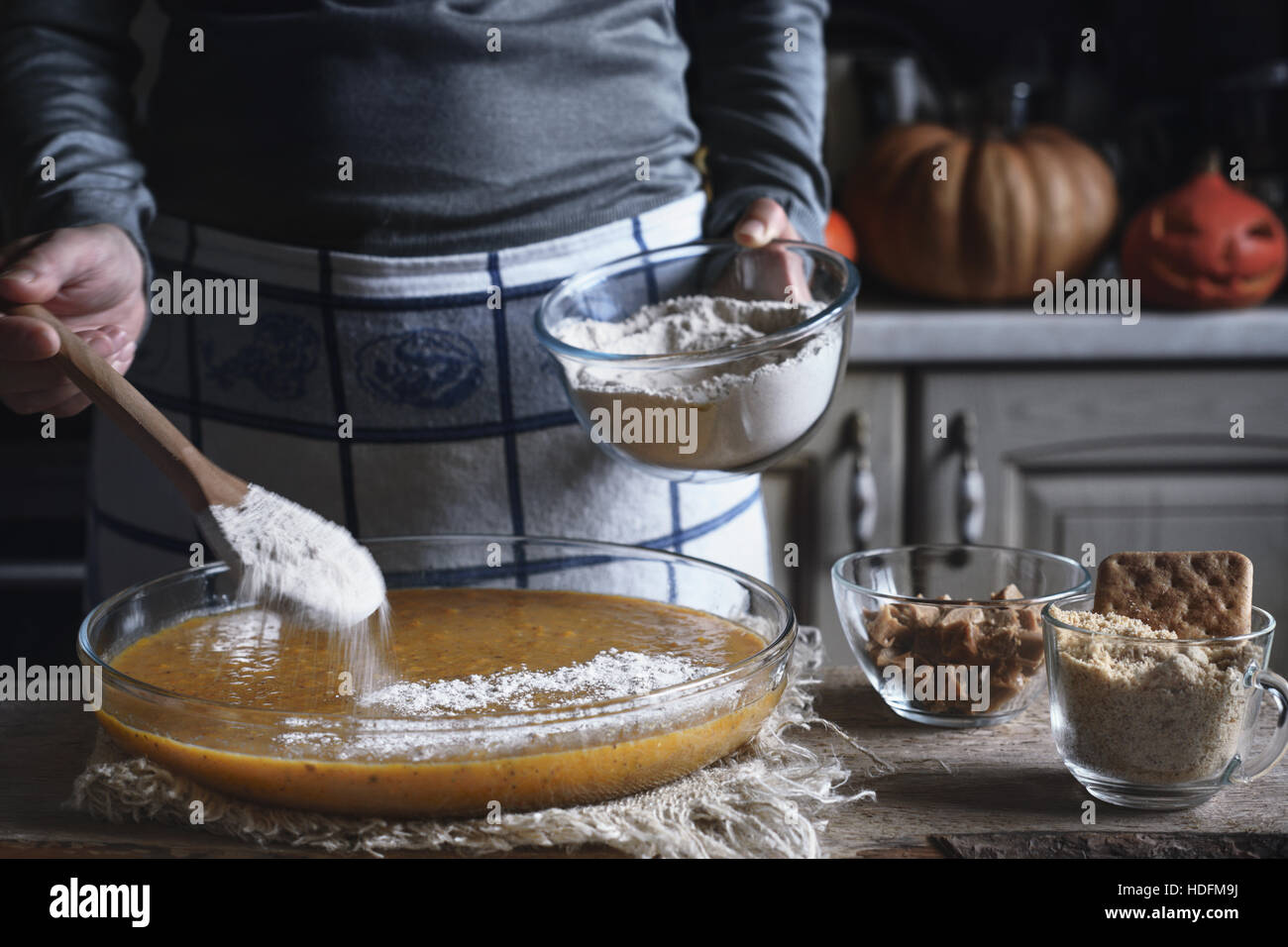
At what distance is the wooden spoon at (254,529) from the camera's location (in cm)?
73

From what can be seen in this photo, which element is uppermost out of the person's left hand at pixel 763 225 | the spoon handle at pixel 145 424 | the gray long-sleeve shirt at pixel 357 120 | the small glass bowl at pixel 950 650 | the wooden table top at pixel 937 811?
the gray long-sleeve shirt at pixel 357 120

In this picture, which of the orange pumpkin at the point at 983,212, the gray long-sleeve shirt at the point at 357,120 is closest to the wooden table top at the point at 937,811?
the gray long-sleeve shirt at the point at 357,120

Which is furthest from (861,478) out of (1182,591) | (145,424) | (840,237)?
(145,424)

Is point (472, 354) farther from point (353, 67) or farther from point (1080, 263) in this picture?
point (1080, 263)

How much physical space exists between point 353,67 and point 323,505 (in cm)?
35

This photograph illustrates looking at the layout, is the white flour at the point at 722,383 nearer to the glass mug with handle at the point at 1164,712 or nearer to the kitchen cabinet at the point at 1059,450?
the glass mug with handle at the point at 1164,712

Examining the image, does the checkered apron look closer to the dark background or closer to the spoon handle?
the spoon handle

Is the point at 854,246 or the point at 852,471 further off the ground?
the point at 854,246

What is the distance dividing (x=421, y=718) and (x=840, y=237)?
1454 mm

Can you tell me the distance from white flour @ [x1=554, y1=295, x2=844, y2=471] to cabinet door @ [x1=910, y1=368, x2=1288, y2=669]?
0.94 meters

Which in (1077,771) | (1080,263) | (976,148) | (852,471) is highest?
(976,148)
